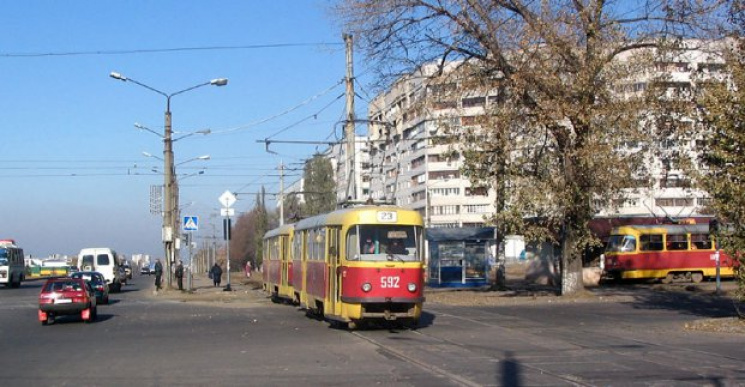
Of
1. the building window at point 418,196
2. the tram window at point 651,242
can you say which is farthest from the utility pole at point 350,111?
the building window at point 418,196

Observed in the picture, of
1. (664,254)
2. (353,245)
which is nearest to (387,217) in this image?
(353,245)

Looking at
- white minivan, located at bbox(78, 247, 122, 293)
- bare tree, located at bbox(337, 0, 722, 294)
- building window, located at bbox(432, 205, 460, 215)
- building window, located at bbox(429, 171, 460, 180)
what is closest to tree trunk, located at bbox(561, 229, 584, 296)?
bare tree, located at bbox(337, 0, 722, 294)

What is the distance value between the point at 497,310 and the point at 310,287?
6.60m

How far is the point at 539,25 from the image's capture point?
25969mm

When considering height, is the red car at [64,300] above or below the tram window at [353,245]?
below

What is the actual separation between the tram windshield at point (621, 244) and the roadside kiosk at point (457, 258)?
7.81 m

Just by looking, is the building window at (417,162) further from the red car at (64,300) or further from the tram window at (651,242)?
the red car at (64,300)

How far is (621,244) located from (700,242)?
13.4 ft

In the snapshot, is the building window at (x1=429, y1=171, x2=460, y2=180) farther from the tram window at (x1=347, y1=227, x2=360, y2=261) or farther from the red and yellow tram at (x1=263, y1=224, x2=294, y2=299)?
the tram window at (x1=347, y1=227, x2=360, y2=261)

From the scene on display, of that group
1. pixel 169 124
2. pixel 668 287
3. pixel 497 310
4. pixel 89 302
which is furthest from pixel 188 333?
pixel 668 287

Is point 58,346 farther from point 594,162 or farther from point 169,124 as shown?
point 169,124

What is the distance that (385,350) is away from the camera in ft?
52.1

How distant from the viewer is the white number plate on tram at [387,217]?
19.6m

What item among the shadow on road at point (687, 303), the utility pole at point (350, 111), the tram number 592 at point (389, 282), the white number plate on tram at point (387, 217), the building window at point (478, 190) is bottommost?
the shadow on road at point (687, 303)
